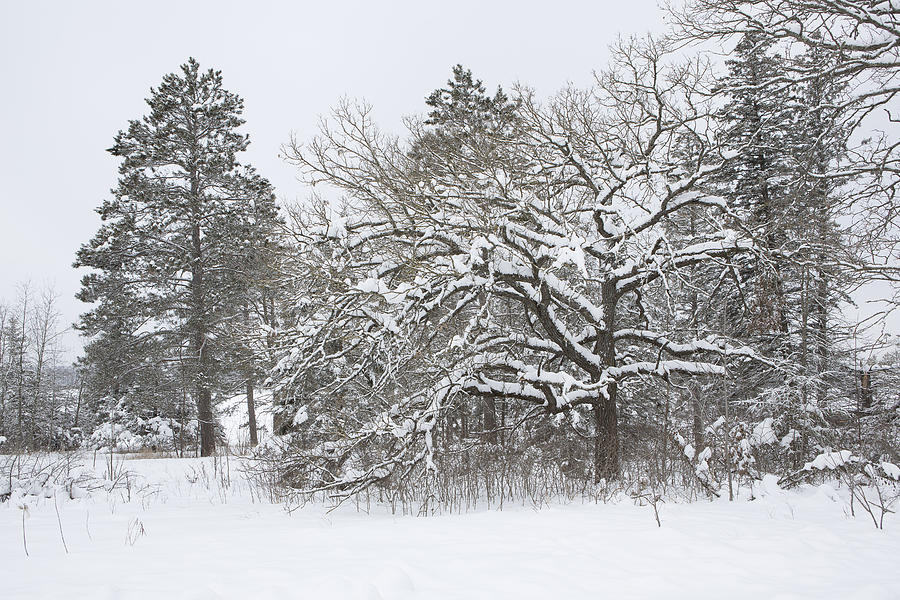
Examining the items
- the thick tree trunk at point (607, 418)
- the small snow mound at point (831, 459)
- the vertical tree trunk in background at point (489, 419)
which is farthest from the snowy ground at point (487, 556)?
the vertical tree trunk in background at point (489, 419)

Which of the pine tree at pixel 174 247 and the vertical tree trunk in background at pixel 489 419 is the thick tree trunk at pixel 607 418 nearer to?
the vertical tree trunk in background at pixel 489 419

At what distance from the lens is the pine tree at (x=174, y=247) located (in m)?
18.9

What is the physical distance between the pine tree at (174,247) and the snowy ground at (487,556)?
1275 cm

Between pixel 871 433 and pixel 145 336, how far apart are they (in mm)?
21188

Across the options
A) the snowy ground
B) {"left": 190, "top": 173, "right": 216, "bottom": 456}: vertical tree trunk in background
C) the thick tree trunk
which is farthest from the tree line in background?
{"left": 190, "top": 173, "right": 216, "bottom": 456}: vertical tree trunk in background

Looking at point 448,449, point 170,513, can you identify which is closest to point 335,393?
point 448,449

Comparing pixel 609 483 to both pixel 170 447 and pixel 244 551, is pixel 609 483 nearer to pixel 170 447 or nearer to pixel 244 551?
pixel 244 551

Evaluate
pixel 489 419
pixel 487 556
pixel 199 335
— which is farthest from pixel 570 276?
pixel 199 335

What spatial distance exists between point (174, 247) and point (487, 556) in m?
19.5

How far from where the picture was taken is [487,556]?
439cm

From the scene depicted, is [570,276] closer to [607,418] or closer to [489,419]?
[607,418]

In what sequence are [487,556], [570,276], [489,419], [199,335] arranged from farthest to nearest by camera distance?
[199,335]
[489,419]
[570,276]
[487,556]

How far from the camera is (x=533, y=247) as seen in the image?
10.6 m

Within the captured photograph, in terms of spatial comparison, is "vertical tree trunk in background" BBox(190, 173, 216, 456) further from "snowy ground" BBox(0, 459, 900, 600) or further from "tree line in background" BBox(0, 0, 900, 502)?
"snowy ground" BBox(0, 459, 900, 600)
